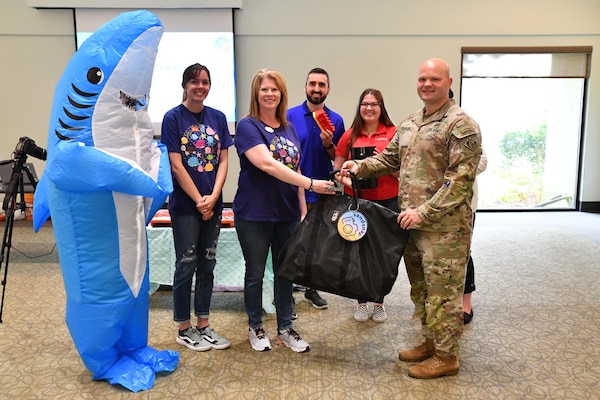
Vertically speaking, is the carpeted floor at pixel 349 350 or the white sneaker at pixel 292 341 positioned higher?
the white sneaker at pixel 292 341

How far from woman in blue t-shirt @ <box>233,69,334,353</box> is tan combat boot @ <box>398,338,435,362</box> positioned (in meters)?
0.49

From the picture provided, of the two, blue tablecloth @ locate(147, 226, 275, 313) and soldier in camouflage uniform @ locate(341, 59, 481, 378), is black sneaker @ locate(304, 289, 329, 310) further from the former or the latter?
soldier in camouflage uniform @ locate(341, 59, 481, 378)

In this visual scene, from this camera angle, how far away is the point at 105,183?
1.59 metres

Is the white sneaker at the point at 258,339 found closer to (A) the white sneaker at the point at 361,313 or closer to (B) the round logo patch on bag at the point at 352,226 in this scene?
(A) the white sneaker at the point at 361,313

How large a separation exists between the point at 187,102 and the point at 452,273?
1427 mm

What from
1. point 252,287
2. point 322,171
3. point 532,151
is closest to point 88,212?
point 252,287

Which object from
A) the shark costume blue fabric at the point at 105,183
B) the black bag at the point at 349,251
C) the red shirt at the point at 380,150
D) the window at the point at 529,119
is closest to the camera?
the shark costume blue fabric at the point at 105,183

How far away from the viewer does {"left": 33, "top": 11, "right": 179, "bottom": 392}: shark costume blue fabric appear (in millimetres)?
1626

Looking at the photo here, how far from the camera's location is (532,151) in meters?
6.29

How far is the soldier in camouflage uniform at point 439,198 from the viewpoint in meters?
1.72

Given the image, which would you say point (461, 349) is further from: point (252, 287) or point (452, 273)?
point (252, 287)

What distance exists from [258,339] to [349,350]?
0.47 metres

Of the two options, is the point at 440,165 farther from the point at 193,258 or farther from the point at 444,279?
the point at 193,258

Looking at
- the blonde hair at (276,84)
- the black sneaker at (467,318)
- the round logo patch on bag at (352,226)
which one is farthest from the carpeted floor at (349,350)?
the blonde hair at (276,84)
